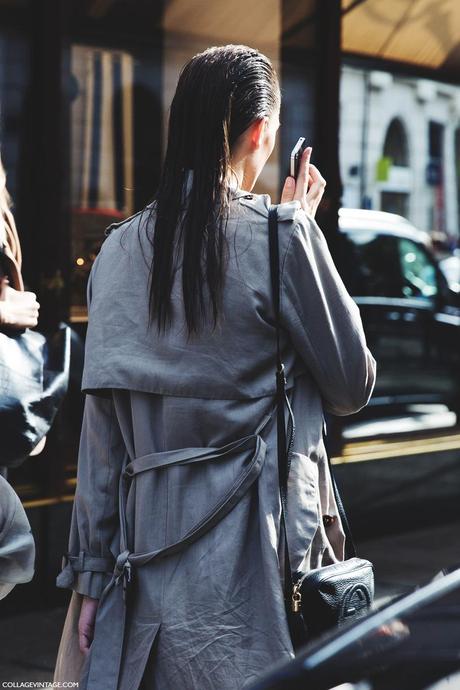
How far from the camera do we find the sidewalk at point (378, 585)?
161 inches

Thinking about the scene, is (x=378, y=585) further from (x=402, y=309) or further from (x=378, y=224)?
(x=378, y=224)

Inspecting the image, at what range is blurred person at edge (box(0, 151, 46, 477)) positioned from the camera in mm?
2797

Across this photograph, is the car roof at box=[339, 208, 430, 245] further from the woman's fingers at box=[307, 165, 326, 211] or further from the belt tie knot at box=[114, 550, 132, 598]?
the belt tie knot at box=[114, 550, 132, 598]

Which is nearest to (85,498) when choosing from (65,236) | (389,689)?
(389,689)

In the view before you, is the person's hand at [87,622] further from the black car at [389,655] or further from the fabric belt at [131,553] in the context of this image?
the black car at [389,655]

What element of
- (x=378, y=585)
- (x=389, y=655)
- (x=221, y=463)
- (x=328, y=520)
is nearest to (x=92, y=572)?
(x=221, y=463)

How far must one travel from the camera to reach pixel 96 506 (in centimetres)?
215

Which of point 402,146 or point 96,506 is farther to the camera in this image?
point 402,146

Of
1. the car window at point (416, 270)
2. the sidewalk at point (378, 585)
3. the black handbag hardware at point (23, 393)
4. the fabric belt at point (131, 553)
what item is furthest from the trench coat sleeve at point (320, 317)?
the car window at point (416, 270)

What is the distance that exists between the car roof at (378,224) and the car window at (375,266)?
0.04 meters

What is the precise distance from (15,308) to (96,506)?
846 millimetres

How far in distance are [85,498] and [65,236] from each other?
2.84 meters

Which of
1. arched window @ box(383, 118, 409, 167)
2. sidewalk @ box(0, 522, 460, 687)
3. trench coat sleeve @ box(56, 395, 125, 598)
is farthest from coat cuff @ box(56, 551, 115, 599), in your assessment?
arched window @ box(383, 118, 409, 167)

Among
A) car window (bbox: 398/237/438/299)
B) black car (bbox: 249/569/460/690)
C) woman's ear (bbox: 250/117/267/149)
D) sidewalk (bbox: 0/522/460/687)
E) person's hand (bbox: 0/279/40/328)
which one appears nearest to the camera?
black car (bbox: 249/569/460/690)
